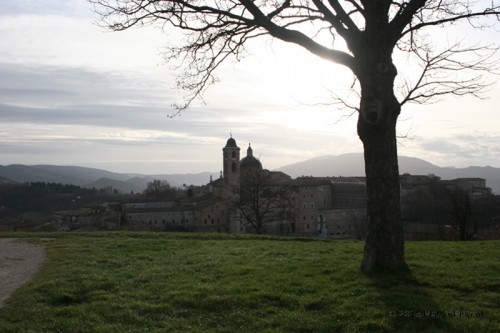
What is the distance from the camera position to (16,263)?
12.2 meters

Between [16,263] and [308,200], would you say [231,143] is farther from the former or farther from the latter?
[16,263]

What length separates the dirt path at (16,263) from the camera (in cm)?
938

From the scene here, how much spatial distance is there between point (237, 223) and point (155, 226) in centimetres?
1377

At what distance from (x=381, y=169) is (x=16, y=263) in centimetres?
869

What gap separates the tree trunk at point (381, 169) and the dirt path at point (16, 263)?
224 inches

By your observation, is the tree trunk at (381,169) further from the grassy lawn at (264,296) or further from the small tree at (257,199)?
the small tree at (257,199)

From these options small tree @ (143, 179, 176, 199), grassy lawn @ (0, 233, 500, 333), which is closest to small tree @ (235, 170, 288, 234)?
grassy lawn @ (0, 233, 500, 333)

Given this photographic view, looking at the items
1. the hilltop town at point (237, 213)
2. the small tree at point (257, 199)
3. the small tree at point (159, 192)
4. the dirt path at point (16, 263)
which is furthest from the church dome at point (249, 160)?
the dirt path at point (16, 263)

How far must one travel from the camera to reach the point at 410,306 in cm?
626

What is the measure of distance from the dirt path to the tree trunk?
18.7 feet

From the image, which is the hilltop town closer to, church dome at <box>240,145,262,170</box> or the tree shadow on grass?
church dome at <box>240,145,262,170</box>

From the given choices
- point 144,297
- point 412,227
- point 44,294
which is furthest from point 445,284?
point 412,227

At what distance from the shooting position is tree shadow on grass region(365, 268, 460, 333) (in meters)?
5.64

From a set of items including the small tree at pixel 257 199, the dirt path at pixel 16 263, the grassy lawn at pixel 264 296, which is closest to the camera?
the grassy lawn at pixel 264 296
